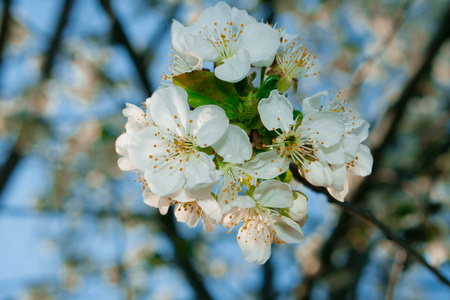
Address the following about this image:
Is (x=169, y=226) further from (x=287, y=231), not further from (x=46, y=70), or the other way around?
(x=46, y=70)

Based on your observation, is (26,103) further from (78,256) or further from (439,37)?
(439,37)

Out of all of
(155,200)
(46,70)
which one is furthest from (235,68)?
(46,70)

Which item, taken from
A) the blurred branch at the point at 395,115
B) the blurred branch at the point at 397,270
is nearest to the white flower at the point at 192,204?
the blurred branch at the point at 397,270

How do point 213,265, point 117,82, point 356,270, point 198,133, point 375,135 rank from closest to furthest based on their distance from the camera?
point 198,133 < point 375,135 < point 356,270 < point 117,82 < point 213,265

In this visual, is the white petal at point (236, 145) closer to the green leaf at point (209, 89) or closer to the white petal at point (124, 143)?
the green leaf at point (209, 89)

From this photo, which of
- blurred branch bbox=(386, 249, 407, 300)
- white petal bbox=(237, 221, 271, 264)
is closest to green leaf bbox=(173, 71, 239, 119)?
white petal bbox=(237, 221, 271, 264)

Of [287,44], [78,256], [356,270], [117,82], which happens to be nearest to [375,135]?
[356,270]

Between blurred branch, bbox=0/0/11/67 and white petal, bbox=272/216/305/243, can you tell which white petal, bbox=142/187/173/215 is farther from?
blurred branch, bbox=0/0/11/67
